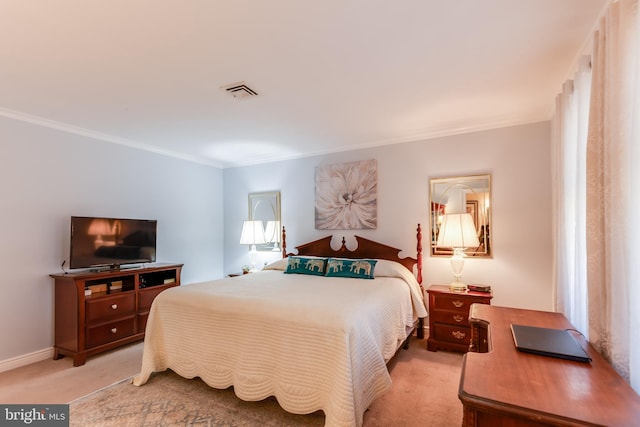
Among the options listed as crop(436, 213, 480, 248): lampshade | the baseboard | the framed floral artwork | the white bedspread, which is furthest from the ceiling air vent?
the baseboard

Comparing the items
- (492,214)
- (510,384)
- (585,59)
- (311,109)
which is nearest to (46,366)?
(311,109)

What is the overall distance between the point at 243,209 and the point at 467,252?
3.55m

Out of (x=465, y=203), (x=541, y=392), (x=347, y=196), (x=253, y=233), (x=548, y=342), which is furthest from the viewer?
(x=253, y=233)

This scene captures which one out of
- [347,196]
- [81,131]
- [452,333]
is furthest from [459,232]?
[81,131]

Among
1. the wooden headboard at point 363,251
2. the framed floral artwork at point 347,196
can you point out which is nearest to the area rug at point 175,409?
Result: the wooden headboard at point 363,251

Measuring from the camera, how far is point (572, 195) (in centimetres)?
225

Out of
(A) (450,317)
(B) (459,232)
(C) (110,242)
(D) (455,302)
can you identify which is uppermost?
(B) (459,232)

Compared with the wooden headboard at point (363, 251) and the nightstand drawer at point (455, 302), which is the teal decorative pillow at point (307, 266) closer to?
the wooden headboard at point (363, 251)

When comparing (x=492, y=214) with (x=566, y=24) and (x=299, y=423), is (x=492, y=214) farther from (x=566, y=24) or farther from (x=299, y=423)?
(x=299, y=423)

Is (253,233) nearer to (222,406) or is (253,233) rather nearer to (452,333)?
(222,406)

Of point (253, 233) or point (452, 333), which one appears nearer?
point (452, 333)

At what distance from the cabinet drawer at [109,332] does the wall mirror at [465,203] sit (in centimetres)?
369

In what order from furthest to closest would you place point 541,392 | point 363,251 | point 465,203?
point 363,251, point 465,203, point 541,392

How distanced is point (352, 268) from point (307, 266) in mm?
594
